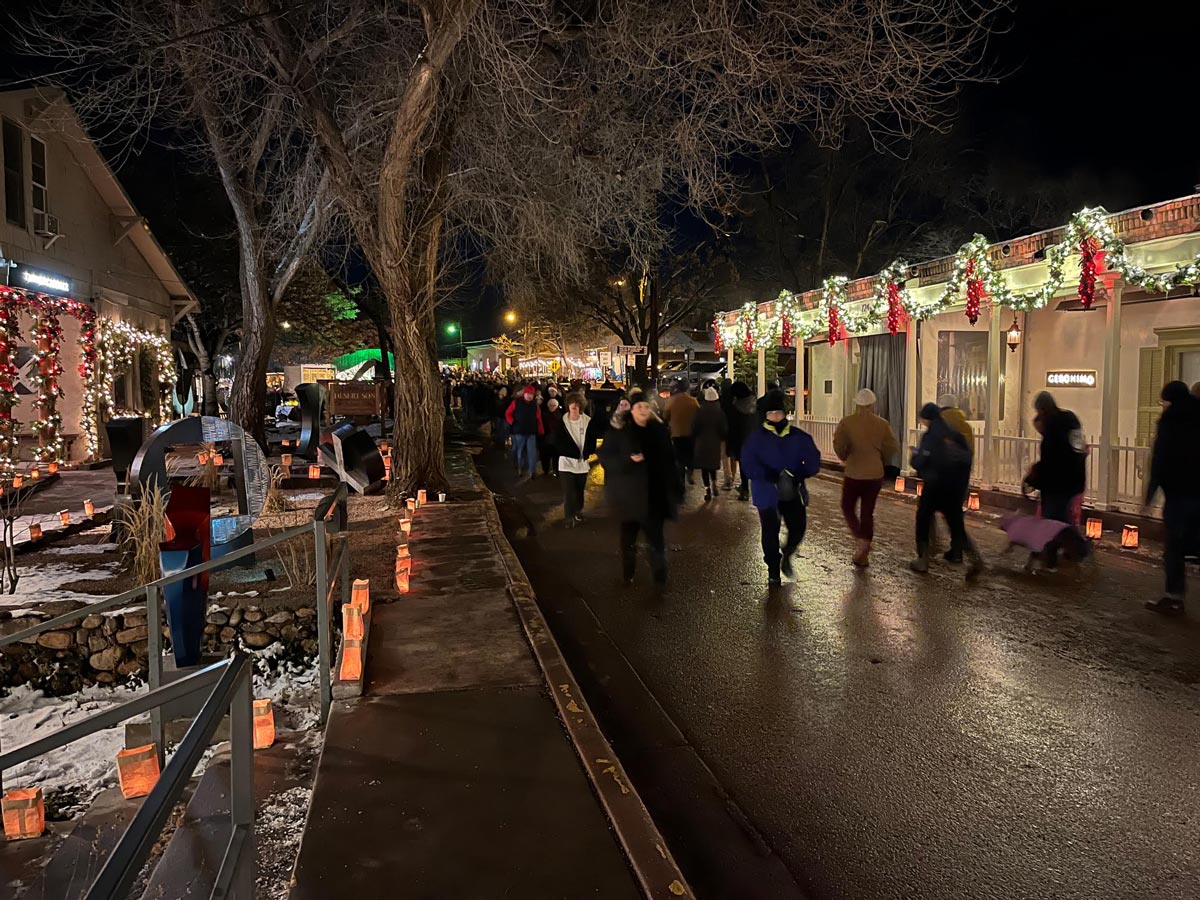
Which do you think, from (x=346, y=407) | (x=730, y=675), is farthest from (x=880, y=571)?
(x=346, y=407)

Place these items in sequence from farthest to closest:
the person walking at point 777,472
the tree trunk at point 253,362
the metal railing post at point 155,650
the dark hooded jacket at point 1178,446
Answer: the tree trunk at point 253,362 < the person walking at point 777,472 < the dark hooded jacket at point 1178,446 < the metal railing post at point 155,650

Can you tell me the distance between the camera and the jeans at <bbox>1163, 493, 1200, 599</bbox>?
284 inches

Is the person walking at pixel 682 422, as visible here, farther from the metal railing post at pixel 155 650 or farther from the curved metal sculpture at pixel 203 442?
the metal railing post at pixel 155 650

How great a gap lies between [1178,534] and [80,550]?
1088cm

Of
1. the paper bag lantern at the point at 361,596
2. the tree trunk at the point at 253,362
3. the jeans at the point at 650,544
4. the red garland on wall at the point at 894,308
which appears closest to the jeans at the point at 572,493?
the jeans at the point at 650,544

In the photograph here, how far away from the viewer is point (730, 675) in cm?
614

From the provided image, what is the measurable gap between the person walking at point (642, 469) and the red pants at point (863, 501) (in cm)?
191

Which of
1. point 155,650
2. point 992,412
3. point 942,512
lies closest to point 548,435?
point 992,412

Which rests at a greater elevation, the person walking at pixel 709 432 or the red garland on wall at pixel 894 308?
the red garland on wall at pixel 894 308

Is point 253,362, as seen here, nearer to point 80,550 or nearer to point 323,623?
point 80,550

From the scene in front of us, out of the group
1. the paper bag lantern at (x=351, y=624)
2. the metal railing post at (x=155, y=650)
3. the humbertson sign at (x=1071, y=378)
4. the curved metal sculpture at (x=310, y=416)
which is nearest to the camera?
the metal railing post at (x=155, y=650)

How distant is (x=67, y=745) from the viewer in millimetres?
4637

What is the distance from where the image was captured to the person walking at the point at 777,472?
8.17 meters

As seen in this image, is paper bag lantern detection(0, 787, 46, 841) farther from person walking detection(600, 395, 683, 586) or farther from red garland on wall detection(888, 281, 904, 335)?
red garland on wall detection(888, 281, 904, 335)
